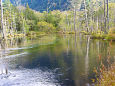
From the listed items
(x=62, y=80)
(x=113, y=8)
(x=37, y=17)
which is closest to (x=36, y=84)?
(x=62, y=80)

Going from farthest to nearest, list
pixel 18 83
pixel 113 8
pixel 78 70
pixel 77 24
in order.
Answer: pixel 77 24
pixel 113 8
pixel 78 70
pixel 18 83

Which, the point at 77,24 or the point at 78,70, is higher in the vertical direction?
the point at 77,24

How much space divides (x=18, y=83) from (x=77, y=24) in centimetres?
8754

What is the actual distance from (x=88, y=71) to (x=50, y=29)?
3049 inches

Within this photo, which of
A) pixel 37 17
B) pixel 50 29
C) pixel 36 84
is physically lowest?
pixel 36 84

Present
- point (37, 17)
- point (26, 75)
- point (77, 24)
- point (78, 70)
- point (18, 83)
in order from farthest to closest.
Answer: point (37, 17) → point (77, 24) → point (78, 70) → point (26, 75) → point (18, 83)

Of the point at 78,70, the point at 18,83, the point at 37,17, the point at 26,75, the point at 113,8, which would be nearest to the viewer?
the point at 18,83

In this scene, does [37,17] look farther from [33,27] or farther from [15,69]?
[15,69]

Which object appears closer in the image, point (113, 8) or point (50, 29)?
point (113, 8)

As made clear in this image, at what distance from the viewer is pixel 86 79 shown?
358 inches

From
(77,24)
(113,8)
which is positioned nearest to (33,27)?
(77,24)

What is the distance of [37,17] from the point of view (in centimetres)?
10200

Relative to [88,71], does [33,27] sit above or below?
above

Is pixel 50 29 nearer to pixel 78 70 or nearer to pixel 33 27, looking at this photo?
pixel 33 27
